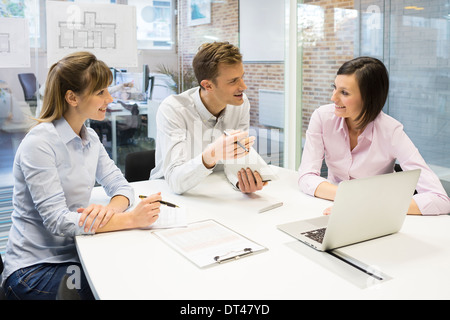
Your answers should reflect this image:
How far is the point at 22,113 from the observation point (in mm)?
3266

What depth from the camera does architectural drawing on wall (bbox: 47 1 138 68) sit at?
10.7 feet

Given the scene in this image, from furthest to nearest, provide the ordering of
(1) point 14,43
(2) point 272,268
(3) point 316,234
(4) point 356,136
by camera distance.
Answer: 1. (1) point 14,43
2. (4) point 356,136
3. (3) point 316,234
4. (2) point 272,268

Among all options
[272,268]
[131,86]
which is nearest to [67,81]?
[272,268]

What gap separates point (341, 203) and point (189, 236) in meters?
0.54

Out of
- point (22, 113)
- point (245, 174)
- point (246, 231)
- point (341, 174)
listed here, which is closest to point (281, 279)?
point (246, 231)

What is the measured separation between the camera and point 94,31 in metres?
3.38

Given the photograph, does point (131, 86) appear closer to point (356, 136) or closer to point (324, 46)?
point (324, 46)

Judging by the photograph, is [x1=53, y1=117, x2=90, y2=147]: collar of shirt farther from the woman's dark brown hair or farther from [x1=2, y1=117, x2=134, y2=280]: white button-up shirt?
the woman's dark brown hair

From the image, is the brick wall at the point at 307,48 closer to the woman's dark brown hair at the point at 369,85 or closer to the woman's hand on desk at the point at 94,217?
the woman's dark brown hair at the point at 369,85

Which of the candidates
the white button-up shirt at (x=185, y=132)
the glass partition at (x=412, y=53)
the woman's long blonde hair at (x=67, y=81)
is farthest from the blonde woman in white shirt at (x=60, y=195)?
the glass partition at (x=412, y=53)

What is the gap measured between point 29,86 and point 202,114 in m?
1.54

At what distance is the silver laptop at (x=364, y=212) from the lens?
1.29m

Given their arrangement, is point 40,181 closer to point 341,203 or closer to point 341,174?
point 341,203

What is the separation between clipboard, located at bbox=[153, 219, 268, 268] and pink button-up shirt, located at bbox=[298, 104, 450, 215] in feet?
2.09
